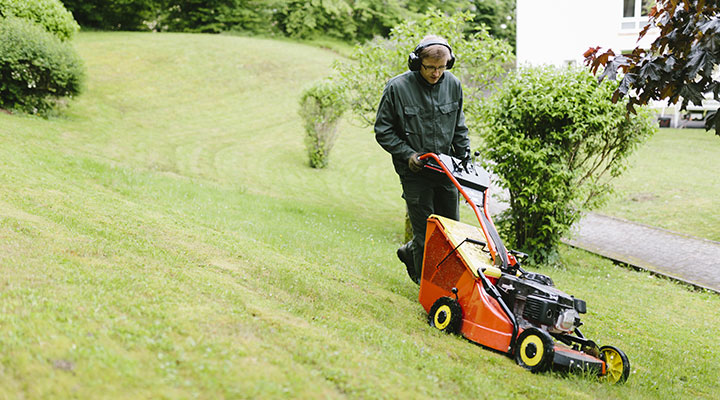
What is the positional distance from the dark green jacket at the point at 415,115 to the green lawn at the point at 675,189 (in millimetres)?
5840

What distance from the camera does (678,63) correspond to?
13.9 ft

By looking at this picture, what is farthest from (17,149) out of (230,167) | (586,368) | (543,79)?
(586,368)

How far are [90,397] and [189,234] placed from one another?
13.3ft

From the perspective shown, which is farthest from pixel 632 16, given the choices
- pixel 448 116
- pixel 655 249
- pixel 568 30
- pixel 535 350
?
pixel 535 350

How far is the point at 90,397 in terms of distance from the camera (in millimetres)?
2523

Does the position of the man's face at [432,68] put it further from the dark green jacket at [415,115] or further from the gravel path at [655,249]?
the gravel path at [655,249]

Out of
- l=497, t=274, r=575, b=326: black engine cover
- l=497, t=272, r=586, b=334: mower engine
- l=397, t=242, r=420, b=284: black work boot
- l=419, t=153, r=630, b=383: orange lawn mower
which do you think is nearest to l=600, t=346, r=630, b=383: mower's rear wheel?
→ l=419, t=153, r=630, b=383: orange lawn mower

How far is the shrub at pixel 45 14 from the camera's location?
1745 centimetres

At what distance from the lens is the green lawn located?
12.9 meters

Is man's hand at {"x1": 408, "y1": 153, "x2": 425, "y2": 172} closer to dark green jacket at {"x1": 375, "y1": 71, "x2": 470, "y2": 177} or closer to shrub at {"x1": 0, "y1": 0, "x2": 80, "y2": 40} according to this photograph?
dark green jacket at {"x1": 375, "y1": 71, "x2": 470, "y2": 177}

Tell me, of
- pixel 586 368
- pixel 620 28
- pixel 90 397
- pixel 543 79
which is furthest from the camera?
pixel 620 28

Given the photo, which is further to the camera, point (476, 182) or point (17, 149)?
point (17, 149)

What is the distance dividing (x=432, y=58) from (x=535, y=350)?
8.02 ft

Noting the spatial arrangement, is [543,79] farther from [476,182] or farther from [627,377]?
[627,377]
